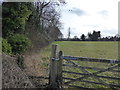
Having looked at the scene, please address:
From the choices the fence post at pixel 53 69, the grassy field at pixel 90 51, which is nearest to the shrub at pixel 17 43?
the fence post at pixel 53 69

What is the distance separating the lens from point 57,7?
1720cm

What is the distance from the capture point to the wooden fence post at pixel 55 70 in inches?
184

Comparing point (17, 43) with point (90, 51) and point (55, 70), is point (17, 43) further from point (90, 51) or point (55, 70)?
point (90, 51)

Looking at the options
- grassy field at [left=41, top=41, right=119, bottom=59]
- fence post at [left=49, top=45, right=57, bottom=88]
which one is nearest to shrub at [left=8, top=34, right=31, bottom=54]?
fence post at [left=49, top=45, right=57, bottom=88]

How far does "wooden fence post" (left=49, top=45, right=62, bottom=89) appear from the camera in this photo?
467cm

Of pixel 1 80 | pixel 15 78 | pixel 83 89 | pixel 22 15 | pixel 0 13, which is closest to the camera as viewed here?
pixel 1 80

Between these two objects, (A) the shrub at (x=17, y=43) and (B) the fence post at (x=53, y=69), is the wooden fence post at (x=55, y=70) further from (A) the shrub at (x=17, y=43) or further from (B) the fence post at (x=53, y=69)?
(A) the shrub at (x=17, y=43)

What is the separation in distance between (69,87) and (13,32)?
18.3 ft

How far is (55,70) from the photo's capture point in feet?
15.5

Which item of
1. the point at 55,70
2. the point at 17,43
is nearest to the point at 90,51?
the point at 17,43

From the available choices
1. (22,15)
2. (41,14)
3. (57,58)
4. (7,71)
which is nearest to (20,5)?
(22,15)

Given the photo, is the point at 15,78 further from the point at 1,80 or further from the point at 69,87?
the point at 69,87

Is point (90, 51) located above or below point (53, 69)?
below

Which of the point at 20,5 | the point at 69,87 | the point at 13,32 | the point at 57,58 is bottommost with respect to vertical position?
the point at 69,87
